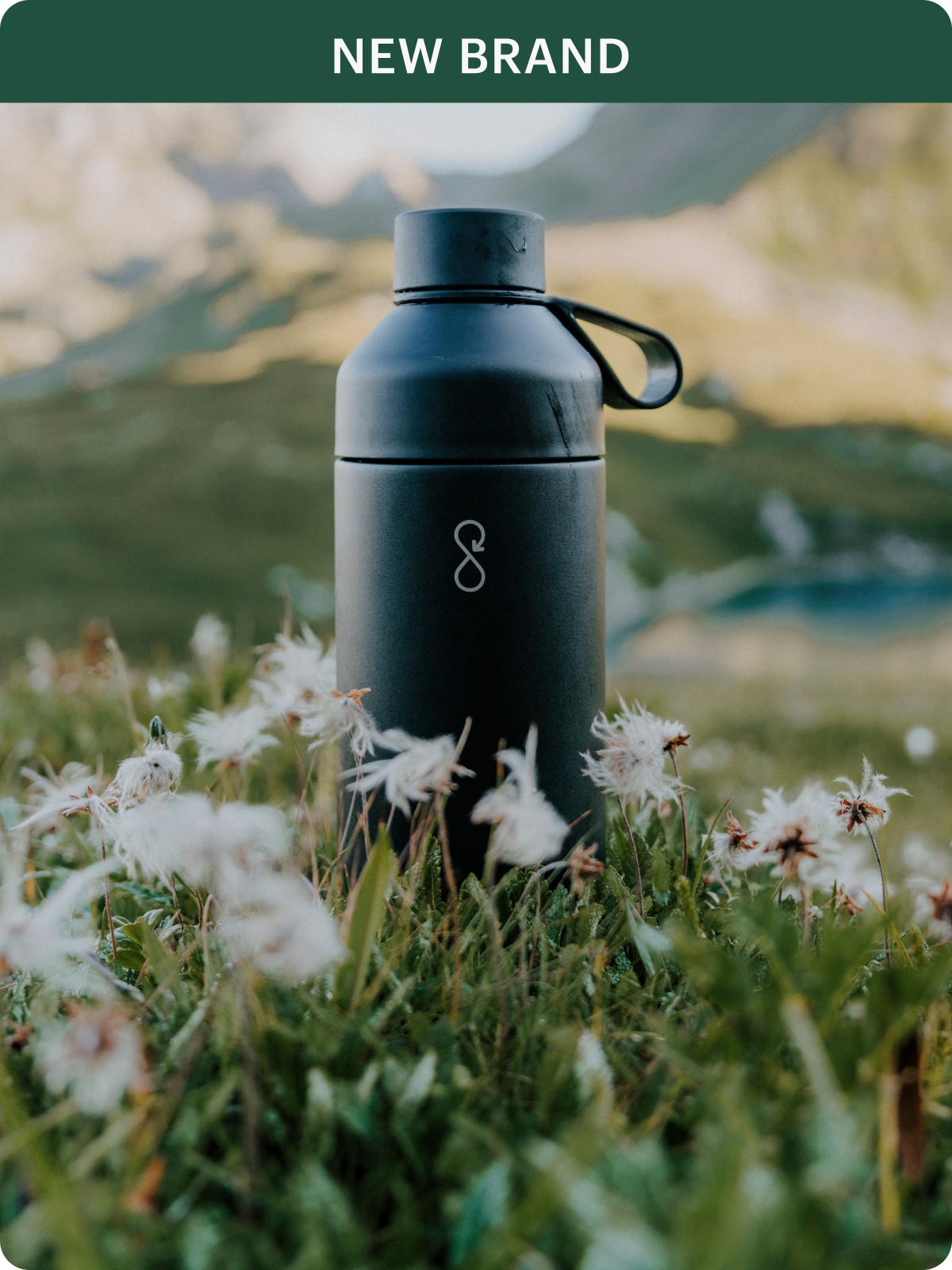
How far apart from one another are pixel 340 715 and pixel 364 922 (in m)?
0.56

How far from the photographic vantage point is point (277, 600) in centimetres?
2188

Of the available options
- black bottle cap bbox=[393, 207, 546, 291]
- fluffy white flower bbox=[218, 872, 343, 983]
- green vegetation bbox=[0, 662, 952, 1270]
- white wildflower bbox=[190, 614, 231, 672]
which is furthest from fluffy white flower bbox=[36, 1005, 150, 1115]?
white wildflower bbox=[190, 614, 231, 672]

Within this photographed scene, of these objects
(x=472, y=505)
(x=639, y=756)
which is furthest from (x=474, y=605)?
(x=639, y=756)

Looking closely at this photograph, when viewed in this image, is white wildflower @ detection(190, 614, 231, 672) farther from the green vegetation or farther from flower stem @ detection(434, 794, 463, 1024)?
flower stem @ detection(434, 794, 463, 1024)

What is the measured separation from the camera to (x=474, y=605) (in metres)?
2.39

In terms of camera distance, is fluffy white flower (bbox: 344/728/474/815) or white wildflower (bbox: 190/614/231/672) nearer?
fluffy white flower (bbox: 344/728/474/815)

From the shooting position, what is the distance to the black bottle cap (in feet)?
7.90

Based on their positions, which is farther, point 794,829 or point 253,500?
point 253,500

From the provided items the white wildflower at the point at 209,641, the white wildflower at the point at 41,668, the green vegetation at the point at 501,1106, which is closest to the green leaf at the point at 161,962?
the green vegetation at the point at 501,1106

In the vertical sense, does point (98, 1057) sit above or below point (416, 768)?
below

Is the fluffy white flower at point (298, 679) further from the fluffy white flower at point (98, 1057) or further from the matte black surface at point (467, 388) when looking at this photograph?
the fluffy white flower at point (98, 1057)

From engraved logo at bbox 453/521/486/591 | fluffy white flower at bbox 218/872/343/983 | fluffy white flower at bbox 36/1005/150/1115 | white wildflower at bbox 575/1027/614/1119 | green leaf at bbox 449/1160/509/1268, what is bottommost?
green leaf at bbox 449/1160/509/1268

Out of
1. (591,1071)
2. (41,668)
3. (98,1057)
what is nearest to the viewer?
(98,1057)

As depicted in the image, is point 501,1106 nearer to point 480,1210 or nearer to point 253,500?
point 480,1210
